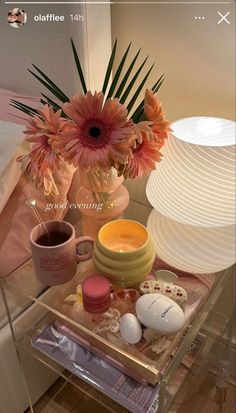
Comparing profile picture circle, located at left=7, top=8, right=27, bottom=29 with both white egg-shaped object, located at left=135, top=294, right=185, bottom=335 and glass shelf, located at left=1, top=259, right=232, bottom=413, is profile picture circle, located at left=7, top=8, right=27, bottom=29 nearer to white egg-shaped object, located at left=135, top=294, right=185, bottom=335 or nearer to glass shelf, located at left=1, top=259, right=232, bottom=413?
glass shelf, located at left=1, top=259, right=232, bottom=413

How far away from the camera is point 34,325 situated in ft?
3.08

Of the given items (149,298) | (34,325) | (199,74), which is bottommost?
(34,325)

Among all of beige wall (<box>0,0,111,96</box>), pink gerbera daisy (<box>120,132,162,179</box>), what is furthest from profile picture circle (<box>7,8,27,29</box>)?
pink gerbera daisy (<box>120,132,162,179</box>)

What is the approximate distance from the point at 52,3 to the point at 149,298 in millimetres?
704

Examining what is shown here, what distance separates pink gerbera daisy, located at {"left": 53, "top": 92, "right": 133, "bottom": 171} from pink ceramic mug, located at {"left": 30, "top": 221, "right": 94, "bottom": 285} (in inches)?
6.8

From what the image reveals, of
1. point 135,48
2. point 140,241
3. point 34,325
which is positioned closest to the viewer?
point 140,241

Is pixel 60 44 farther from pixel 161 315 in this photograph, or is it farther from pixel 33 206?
pixel 161 315

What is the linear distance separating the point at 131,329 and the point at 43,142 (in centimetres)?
37

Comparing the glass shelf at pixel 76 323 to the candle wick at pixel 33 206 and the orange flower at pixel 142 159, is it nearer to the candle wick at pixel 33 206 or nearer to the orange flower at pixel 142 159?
the candle wick at pixel 33 206

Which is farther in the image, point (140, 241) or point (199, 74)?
point (199, 74)

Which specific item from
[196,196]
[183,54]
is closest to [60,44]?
[183,54]

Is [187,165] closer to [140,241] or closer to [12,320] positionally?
[140,241]

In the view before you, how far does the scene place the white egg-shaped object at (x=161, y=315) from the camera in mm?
676

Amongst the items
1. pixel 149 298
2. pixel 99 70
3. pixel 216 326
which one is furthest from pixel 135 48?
pixel 216 326
